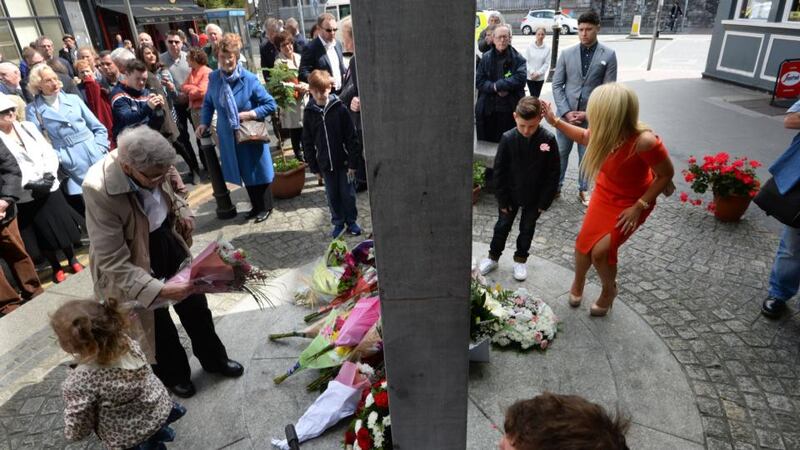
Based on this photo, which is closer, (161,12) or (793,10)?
(793,10)

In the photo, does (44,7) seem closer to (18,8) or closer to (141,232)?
(18,8)

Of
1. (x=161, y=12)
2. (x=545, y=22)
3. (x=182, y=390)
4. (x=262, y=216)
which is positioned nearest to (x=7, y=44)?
(x=161, y=12)

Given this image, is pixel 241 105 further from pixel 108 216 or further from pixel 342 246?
pixel 108 216

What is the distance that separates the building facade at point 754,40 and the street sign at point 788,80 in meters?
0.70

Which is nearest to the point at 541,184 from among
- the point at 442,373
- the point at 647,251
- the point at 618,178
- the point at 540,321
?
the point at 618,178

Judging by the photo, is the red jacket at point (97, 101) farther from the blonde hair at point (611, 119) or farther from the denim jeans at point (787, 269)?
the denim jeans at point (787, 269)

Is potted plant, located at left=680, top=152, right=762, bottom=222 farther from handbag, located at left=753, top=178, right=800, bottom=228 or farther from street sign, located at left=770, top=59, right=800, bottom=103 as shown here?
street sign, located at left=770, top=59, right=800, bottom=103

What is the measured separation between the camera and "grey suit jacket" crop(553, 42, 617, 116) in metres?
5.44

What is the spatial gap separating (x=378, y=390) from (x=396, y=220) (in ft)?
5.23

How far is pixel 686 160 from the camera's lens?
7332 millimetres

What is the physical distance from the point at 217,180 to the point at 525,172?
396 cm

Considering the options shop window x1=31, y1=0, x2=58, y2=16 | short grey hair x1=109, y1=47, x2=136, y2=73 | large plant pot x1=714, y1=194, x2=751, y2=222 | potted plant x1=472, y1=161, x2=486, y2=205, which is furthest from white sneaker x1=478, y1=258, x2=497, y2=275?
shop window x1=31, y1=0, x2=58, y2=16

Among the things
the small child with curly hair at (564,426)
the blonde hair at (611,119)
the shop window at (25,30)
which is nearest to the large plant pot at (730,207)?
the blonde hair at (611,119)

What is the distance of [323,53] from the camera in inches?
275
